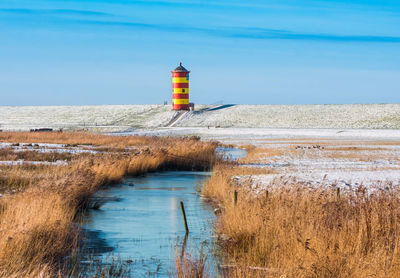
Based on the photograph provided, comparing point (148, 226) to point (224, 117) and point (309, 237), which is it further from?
point (224, 117)

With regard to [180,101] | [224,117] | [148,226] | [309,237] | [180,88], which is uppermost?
[180,88]

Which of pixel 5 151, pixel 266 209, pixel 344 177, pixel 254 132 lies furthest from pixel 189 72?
pixel 266 209

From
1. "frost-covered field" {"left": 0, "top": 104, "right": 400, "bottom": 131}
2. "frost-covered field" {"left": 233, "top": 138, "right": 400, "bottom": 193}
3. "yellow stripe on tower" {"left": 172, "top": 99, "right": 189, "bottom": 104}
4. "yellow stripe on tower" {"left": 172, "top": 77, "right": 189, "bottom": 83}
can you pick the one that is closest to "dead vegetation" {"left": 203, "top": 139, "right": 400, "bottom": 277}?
"frost-covered field" {"left": 233, "top": 138, "right": 400, "bottom": 193}

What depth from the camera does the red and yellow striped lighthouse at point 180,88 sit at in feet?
274

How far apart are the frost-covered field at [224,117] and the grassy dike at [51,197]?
47129 millimetres

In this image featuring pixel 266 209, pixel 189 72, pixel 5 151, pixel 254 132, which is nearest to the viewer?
pixel 266 209

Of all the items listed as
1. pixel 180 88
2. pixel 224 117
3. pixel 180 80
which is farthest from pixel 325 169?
pixel 224 117

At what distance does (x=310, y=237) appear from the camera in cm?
860

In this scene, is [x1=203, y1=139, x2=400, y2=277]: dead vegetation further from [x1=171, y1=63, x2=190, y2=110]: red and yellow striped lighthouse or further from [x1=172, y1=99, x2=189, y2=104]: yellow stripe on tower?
[x1=172, y1=99, x2=189, y2=104]: yellow stripe on tower

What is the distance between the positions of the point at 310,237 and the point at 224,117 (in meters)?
79.6

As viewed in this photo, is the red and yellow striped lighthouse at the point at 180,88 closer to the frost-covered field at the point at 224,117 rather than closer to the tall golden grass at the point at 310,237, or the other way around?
the frost-covered field at the point at 224,117

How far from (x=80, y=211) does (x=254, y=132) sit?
170 ft

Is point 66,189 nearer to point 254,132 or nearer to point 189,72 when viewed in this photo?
point 254,132

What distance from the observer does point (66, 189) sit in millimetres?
13719
